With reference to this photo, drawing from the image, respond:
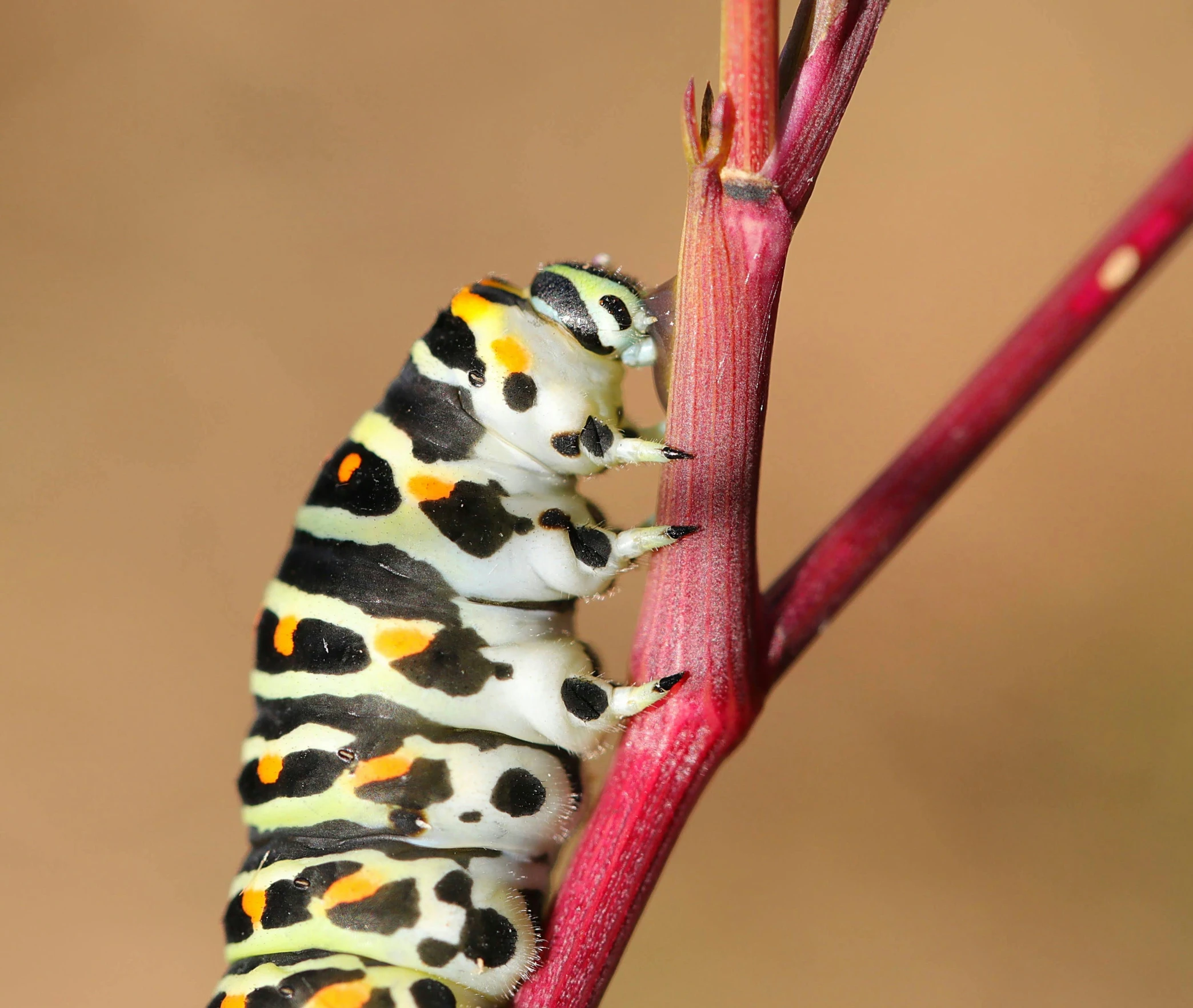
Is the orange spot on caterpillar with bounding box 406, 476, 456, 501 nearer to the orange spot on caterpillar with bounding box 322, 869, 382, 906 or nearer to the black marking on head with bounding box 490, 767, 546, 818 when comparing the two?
the black marking on head with bounding box 490, 767, 546, 818

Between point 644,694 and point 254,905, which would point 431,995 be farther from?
point 644,694

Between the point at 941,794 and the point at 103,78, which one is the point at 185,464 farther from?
the point at 941,794

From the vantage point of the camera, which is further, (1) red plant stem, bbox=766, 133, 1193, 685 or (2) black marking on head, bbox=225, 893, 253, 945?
(2) black marking on head, bbox=225, 893, 253, 945

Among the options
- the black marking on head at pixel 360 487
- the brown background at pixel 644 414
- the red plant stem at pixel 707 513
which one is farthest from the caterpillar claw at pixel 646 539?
the brown background at pixel 644 414

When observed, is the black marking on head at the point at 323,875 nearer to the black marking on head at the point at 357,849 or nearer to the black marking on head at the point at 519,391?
the black marking on head at the point at 357,849

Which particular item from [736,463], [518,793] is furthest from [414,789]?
[736,463]

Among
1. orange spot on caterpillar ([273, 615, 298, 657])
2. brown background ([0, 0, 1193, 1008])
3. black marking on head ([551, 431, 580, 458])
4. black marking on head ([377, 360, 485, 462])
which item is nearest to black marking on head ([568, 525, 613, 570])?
black marking on head ([551, 431, 580, 458])

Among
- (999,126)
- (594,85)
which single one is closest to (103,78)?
(594,85)
